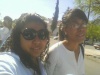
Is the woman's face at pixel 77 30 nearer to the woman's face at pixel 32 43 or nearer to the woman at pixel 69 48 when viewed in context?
the woman at pixel 69 48

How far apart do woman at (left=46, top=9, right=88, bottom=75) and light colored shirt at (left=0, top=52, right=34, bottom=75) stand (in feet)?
3.41

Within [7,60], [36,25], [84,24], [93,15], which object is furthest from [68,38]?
[93,15]

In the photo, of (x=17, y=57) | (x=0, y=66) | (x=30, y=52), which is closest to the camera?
(x=0, y=66)

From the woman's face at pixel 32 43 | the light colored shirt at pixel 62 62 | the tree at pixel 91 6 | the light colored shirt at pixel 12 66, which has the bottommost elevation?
the light colored shirt at pixel 62 62

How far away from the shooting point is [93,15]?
1151 inches

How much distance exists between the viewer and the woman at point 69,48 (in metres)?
3.32

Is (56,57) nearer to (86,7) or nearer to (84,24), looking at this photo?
(84,24)

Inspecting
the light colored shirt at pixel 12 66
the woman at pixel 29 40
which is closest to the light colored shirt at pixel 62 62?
the woman at pixel 29 40

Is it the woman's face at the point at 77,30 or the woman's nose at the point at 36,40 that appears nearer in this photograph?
the woman's nose at the point at 36,40

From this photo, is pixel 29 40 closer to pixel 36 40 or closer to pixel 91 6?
pixel 36 40

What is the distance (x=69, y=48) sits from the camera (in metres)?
3.56

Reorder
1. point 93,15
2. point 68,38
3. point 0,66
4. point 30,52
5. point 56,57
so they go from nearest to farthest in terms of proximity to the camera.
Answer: point 0,66
point 30,52
point 56,57
point 68,38
point 93,15

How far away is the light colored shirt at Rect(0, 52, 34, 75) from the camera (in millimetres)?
1881

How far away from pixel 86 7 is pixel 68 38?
86.4 feet
